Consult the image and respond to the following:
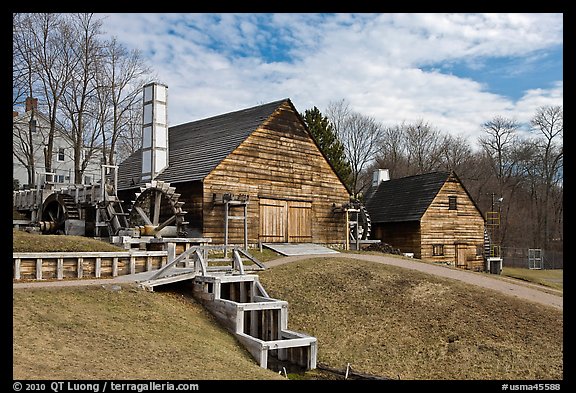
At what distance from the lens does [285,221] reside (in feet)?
84.1

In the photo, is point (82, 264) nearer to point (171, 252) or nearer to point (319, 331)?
point (171, 252)

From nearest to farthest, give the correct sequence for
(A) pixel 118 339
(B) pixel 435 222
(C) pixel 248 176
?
(A) pixel 118 339
(C) pixel 248 176
(B) pixel 435 222

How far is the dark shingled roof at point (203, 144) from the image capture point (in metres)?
24.0

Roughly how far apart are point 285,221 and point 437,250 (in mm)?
11911

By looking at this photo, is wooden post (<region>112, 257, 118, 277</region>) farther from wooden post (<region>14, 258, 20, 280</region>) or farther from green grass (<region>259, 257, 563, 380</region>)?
green grass (<region>259, 257, 563, 380</region>)

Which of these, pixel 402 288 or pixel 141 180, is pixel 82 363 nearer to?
pixel 402 288

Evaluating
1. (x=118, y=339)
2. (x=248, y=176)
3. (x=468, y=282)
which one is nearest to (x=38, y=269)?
(x=118, y=339)

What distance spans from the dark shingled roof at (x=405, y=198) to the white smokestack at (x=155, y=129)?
1520cm

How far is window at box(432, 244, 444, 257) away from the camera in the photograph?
3316 centimetres

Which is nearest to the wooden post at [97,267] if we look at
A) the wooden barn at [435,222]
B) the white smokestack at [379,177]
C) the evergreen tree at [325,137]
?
the wooden barn at [435,222]

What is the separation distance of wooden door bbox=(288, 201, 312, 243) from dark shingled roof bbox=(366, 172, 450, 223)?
8.82 meters

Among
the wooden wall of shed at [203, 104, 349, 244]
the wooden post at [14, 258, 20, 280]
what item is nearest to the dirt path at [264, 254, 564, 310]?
the wooden wall of shed at [203, 104, 349, 244]

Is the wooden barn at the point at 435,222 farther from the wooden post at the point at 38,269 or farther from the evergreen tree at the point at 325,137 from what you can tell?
the wooden post at the point at 38,269

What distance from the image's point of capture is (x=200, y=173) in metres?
23.2
